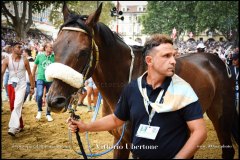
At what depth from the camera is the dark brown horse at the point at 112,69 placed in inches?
95.3

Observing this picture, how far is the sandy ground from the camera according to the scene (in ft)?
15.8

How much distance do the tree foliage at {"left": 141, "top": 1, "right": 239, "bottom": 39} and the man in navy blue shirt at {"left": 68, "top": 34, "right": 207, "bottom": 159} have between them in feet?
106

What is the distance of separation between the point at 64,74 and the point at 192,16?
41.4 m

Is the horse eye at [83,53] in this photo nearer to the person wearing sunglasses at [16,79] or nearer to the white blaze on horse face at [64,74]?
the white blaze on horse face at [64,74]

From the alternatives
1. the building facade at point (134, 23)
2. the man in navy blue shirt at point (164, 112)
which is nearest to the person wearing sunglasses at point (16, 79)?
the man in navy blue shirt at point (164, 112)

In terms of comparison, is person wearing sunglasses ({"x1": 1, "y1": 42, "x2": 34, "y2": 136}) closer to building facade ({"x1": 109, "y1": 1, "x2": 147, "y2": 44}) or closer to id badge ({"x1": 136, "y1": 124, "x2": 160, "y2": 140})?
id badge ({"x1": 136, "y1": 124, "x2": 160, "y2": 140})

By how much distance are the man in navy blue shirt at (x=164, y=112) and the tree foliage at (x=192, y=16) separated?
32337 millimetres

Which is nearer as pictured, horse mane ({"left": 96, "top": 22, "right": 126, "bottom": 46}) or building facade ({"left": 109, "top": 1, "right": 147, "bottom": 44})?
horse mane ({"left": 96, "top": 22, "right": 126, "bottom": 46})

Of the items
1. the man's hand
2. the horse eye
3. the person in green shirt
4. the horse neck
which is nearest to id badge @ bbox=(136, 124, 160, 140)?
the man's hand

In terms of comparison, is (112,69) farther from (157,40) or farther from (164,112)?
(164,112)

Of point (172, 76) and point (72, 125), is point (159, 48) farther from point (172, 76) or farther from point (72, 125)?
point (72, 125)

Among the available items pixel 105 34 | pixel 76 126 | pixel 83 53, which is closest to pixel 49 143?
pixel 105 34

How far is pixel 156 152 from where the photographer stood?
186 centimetres

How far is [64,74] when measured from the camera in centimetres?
226
